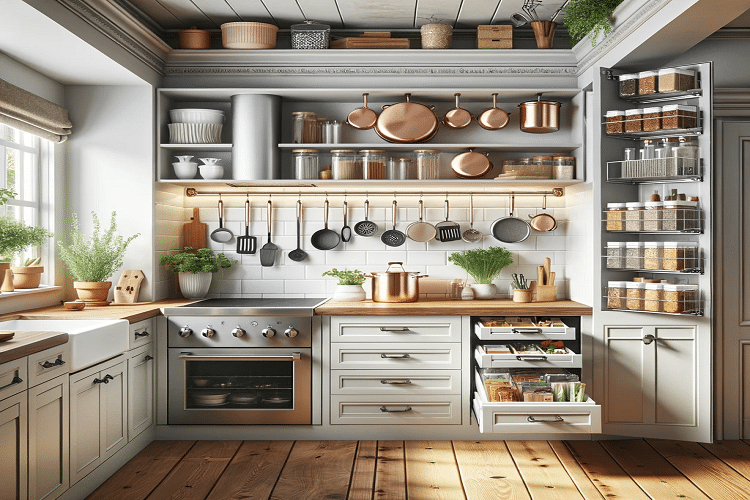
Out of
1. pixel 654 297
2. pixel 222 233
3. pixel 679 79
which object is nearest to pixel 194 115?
pixel 222 233

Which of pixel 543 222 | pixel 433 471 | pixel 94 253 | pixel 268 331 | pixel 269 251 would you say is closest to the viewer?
pixel 433 471

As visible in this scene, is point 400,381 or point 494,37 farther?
point 494,37

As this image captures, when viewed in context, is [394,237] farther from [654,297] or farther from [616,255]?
[654,297]

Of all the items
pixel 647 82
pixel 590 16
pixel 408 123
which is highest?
pixel 590 16

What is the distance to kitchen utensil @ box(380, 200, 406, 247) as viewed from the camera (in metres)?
4.55

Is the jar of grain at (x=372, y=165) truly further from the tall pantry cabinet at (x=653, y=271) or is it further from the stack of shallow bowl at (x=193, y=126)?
the tall pantry cabinet at (x=653, y=271)

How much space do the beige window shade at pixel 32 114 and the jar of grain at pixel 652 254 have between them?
3.58 meters

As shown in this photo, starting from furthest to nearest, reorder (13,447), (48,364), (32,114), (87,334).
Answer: (32,114), (87,334), (48,364), (13,447)

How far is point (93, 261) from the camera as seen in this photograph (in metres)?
3.90

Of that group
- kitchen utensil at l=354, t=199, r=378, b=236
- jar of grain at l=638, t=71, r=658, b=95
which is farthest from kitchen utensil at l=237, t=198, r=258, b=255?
jar of grain at l=638, t=71, r=658, b=95

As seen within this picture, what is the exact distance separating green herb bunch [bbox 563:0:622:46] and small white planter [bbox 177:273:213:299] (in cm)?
286

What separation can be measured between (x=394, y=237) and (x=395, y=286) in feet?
1.80

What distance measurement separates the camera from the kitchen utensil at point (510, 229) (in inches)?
179

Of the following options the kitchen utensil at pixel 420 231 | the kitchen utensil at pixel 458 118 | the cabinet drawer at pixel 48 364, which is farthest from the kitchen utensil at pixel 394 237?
the cabinet drawer at pixel 48 364
